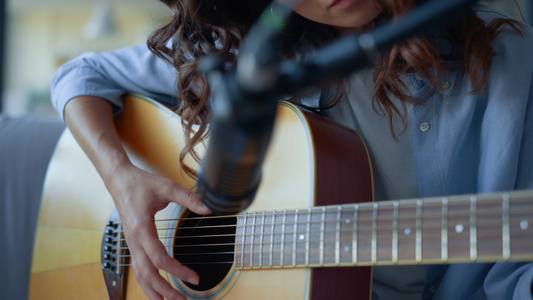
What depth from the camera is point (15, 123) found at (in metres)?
1.54

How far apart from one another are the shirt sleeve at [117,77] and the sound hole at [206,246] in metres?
0.35

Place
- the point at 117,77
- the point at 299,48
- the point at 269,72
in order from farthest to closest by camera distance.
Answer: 1. the point at 117,77
2. the point at 299,48
3. the point at 269,72

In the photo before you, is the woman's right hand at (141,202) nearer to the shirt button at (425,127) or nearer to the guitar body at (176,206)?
the guitar body at (176,206)

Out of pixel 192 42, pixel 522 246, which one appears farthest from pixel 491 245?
pixel 192 42

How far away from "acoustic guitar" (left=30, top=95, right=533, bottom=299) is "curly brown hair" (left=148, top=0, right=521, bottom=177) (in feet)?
0.26

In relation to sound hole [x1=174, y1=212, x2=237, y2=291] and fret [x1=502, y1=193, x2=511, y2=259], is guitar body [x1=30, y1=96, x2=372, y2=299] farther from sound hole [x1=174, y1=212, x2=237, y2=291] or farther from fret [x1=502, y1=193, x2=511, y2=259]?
fret [x1=502, y1=193, x2=511, y2=259]

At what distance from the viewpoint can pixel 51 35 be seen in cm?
492

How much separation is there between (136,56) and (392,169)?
649mm

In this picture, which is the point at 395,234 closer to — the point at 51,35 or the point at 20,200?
the point at 20,200

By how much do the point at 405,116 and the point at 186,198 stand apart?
39 centimetres

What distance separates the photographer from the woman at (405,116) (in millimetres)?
775

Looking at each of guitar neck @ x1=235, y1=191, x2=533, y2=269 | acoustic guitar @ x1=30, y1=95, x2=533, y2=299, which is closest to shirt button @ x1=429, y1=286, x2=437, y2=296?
acoustic guitar @ x1=30, y1=95, x2=533, y2=299

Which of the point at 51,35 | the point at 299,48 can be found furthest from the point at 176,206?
the point at 51,35

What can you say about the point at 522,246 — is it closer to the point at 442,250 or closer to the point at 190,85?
the point at 442,250
